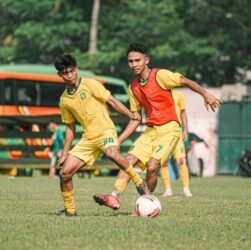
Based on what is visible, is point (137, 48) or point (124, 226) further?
point (137, 48)

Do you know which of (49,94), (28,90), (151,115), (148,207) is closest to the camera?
(148,207)

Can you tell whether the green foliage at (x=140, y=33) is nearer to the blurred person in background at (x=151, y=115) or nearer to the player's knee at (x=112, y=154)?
the blurred person in background at (x=151, y=115)

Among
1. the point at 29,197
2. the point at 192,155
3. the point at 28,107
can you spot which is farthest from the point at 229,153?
the point at 29,197

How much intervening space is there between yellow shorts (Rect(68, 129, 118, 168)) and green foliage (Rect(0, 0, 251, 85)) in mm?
39093

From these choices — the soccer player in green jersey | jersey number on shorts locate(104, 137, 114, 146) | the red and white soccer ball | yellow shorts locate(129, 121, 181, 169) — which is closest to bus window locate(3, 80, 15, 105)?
yellow shorts locate(129, 121, 181, 169)

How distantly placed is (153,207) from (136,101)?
67.4 inches

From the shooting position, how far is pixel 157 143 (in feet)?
45.6

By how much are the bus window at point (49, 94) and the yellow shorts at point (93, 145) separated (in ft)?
78.4

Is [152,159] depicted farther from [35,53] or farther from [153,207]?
[35,53]

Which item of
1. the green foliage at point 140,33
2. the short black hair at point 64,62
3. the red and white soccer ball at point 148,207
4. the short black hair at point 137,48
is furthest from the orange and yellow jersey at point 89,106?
the green foliage at point 140,33

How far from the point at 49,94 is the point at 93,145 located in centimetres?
2428

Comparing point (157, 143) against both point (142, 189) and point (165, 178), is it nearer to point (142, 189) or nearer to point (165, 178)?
point (142, 189)

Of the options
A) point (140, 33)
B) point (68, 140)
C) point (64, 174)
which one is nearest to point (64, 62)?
point (68, 140)

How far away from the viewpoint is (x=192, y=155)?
39.1 meters
